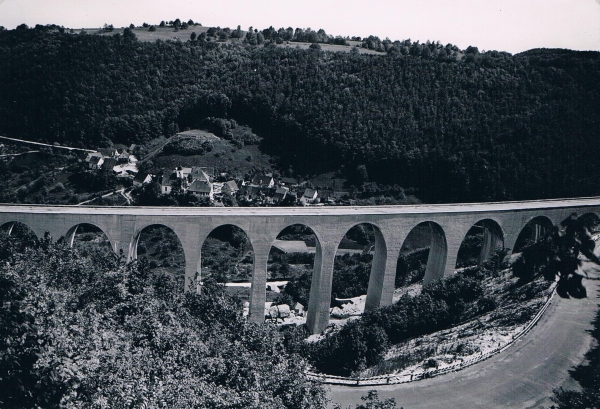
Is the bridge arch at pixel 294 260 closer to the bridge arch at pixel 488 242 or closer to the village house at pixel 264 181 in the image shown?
the village house at pixel 264 181

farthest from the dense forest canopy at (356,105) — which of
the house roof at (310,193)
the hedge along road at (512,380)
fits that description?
the hedge along road at (512,380)


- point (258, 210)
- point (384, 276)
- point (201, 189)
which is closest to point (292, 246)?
point (201, 189)

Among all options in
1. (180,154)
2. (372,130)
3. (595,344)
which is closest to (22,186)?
(180,154)

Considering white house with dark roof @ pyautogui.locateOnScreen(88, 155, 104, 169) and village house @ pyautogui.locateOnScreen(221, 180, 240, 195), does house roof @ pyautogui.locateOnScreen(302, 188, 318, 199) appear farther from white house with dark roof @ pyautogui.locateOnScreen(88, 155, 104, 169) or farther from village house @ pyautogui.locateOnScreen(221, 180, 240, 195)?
white house with dark roof @ pyautogui.locateOnScreen(88, 155, 104, 169)

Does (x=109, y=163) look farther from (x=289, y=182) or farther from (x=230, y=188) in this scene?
(x=289, y=182)

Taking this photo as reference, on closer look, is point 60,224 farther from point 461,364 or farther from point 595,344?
point 595,344

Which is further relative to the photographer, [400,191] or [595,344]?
[400,191]

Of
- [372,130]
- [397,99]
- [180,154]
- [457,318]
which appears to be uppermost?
[397,99]
